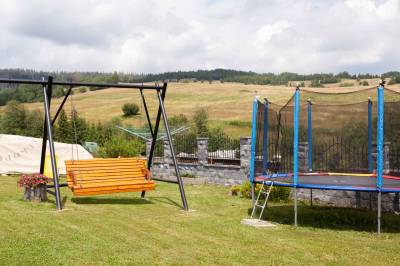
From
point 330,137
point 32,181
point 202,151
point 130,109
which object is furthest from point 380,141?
point 130,109

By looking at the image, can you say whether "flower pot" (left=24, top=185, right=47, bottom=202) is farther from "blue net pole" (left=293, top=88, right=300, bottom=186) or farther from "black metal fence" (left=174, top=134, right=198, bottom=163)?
"black metal fence" (left=174, top=134, right=198, bottom=163)

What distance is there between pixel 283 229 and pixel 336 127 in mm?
3464

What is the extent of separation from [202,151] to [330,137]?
738 cm

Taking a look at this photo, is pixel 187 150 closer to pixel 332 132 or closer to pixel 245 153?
pixel 245 153

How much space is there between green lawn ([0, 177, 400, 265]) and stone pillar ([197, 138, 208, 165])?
7.05 meters

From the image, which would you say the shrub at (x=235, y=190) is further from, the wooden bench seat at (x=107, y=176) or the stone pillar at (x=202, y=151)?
the stone pillar at (x=202, y=151)

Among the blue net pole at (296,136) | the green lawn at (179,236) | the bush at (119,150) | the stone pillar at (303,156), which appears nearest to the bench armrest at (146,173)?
the green lawn at (179,236)

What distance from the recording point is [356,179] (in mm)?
10352

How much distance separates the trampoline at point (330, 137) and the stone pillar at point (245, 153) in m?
3.45

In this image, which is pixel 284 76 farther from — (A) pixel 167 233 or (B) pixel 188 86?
(A) pixel 167 233

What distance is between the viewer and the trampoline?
10.3 m

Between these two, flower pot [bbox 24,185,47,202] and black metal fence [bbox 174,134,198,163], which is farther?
black metal fence [bbox 174,134,198,163]

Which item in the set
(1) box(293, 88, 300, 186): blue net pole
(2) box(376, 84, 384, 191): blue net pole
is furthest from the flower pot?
(2) box(376, 84, 384, 191): blue net pole

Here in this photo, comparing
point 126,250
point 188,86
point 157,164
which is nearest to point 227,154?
point 157,164
